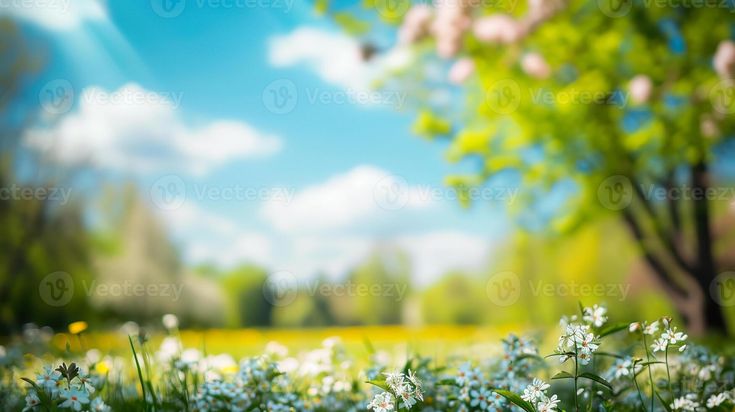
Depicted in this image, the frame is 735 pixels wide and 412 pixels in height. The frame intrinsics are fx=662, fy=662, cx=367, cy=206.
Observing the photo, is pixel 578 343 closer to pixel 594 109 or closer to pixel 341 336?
pixel 594 109

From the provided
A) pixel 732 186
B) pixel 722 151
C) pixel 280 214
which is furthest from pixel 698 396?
pixel 280 214

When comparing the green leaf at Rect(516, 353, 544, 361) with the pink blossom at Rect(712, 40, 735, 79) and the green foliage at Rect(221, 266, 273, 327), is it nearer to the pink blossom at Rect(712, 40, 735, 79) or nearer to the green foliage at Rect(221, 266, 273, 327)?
the pink blossom at Rect(712, 40, 735, 79)

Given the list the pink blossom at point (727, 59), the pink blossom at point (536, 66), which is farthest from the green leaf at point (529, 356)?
the pink blossom at point (536, 66)

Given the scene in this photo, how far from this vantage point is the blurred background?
24.2 feet

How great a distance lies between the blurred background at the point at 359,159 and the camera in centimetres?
737

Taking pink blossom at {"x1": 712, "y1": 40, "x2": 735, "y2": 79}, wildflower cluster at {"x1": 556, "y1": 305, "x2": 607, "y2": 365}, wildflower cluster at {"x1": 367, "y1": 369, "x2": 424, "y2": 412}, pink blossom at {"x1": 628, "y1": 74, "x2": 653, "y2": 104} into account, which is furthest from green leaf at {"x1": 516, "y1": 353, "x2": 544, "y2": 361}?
pink blossom at {"x1": 628, "y1": 74, "x2": 653, "y2": 104}

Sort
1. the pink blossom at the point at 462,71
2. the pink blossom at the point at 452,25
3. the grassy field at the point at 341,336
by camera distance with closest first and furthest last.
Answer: the pink blossom at the point at 452,25
the pink blossom at the point at 462,71
the grassy field at the point at 341,336

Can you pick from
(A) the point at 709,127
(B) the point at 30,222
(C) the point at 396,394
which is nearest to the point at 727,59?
(A) the point at 709,127

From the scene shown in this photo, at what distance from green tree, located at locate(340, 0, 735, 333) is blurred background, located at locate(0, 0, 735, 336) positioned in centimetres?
3

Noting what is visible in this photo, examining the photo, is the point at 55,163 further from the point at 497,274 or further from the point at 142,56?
the point at 497,274

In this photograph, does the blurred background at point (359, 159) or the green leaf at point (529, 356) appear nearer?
the green leaf at point (529, 356)

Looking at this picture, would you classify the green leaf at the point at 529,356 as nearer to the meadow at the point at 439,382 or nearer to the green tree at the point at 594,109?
the meadow at the point at 439,382

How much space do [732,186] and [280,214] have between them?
6644 mm

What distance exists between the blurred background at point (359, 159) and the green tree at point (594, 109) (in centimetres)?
3
